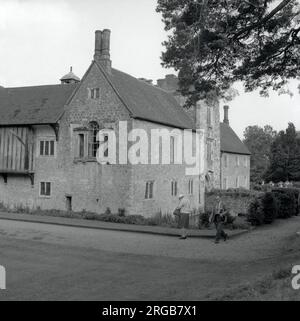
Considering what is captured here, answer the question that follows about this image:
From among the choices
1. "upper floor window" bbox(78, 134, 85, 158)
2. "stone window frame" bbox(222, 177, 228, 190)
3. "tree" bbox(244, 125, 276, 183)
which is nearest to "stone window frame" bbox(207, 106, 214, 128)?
"stone window frame" bbox(222, 177, 228, 190)

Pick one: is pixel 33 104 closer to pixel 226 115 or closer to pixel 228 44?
pixel 228 44

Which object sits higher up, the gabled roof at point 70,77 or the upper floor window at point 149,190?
the gabled roof at point 70,77

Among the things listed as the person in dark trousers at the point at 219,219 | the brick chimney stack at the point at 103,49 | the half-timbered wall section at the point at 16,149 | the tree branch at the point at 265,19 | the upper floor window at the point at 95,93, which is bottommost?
the person in dark trousers at the point at 219,219

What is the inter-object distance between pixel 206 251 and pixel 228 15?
791 centimetres

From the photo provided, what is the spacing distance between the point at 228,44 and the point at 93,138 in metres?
16.0

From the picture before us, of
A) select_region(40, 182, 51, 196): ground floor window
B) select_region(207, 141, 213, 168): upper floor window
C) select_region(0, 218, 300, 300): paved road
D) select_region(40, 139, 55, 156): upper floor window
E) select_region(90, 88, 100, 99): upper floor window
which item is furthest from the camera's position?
select_region(207, 141, 213, 168): upper floor window

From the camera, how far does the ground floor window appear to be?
28984 mm

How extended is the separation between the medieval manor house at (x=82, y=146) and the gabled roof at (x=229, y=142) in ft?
50.2

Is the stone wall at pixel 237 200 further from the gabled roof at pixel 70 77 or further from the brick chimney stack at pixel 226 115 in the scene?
the brick chimney stack at pixel 226 115

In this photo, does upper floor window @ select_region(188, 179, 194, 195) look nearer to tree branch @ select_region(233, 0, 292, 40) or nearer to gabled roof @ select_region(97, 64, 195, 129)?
gabled roof @ select_region(97, 64, 195, 129)

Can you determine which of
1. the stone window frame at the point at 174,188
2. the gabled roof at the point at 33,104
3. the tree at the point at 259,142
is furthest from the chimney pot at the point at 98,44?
the tree at the point at 259,142

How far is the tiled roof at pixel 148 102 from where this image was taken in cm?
2752

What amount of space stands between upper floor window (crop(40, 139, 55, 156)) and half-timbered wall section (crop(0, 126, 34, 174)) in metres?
0.71
